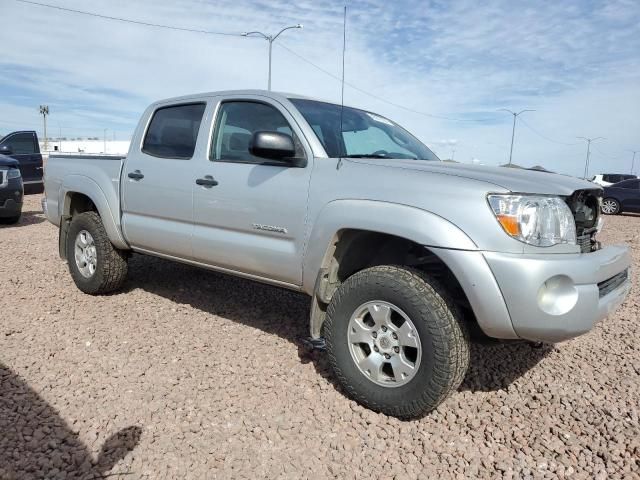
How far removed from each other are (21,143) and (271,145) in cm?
1060

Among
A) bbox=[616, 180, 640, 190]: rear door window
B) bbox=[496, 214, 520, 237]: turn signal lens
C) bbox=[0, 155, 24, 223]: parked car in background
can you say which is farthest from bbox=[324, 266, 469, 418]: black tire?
bbox=[616, 180, 640, 190]: rear door window

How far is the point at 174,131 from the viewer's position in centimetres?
436

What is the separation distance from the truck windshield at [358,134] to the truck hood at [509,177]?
13.6 inches

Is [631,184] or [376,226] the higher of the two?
[376,226]

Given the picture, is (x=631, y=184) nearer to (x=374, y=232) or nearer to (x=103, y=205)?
(x=374, y=232)

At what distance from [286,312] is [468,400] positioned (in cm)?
200

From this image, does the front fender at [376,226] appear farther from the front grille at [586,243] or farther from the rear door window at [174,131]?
the rear door window at [174,131]

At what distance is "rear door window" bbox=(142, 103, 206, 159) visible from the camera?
4.16 m

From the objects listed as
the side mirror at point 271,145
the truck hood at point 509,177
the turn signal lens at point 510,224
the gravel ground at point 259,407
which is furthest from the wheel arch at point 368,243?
the gravel ground at point 259,407

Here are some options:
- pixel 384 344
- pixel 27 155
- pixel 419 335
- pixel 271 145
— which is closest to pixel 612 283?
pixel 419 335

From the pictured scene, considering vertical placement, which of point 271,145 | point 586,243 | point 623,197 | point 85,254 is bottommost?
point 623,197

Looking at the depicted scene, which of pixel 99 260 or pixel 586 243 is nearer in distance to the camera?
pixel 586 243

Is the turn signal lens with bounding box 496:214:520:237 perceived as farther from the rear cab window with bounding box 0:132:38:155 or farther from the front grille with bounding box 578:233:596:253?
the rear cab window with bounding box 0:132:38:155

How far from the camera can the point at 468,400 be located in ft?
10.4
